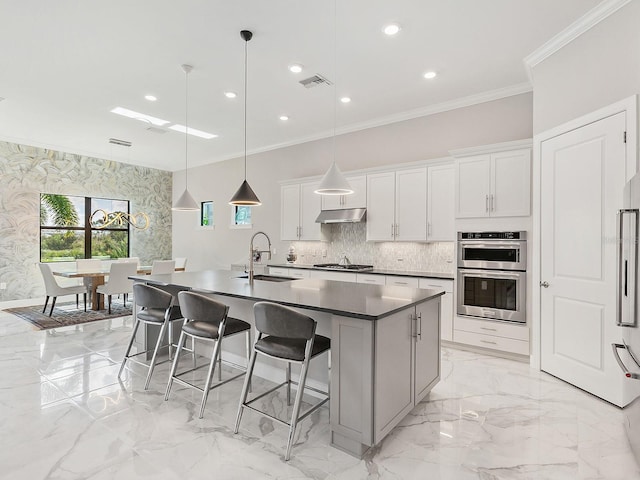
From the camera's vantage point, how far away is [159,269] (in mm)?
6410

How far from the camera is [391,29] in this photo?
314cm

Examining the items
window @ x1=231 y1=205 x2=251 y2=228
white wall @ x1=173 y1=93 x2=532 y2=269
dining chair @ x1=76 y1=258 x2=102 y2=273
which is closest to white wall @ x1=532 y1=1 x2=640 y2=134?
white wall @ x1=173 y1=93 x2=532 y2=269

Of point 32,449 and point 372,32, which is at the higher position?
point 372,32

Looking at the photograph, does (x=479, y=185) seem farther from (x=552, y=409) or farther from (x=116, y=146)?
(x=116, y=146)

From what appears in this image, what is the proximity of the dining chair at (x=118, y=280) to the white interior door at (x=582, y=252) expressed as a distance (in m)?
6.09

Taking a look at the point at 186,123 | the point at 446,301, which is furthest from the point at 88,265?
the point at 446,301

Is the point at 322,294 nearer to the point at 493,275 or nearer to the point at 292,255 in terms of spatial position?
the point at 493,275

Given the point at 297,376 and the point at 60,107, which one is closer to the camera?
the point at 297,376

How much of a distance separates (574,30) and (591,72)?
0.43 metres

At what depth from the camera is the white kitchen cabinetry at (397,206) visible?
4770mm

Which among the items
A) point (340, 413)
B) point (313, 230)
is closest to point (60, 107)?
point (313, 230)

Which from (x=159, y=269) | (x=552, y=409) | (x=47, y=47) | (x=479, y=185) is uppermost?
(x=47, y=47)

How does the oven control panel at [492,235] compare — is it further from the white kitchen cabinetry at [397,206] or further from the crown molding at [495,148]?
the crown molding at [495,148]

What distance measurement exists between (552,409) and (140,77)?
5.33m
